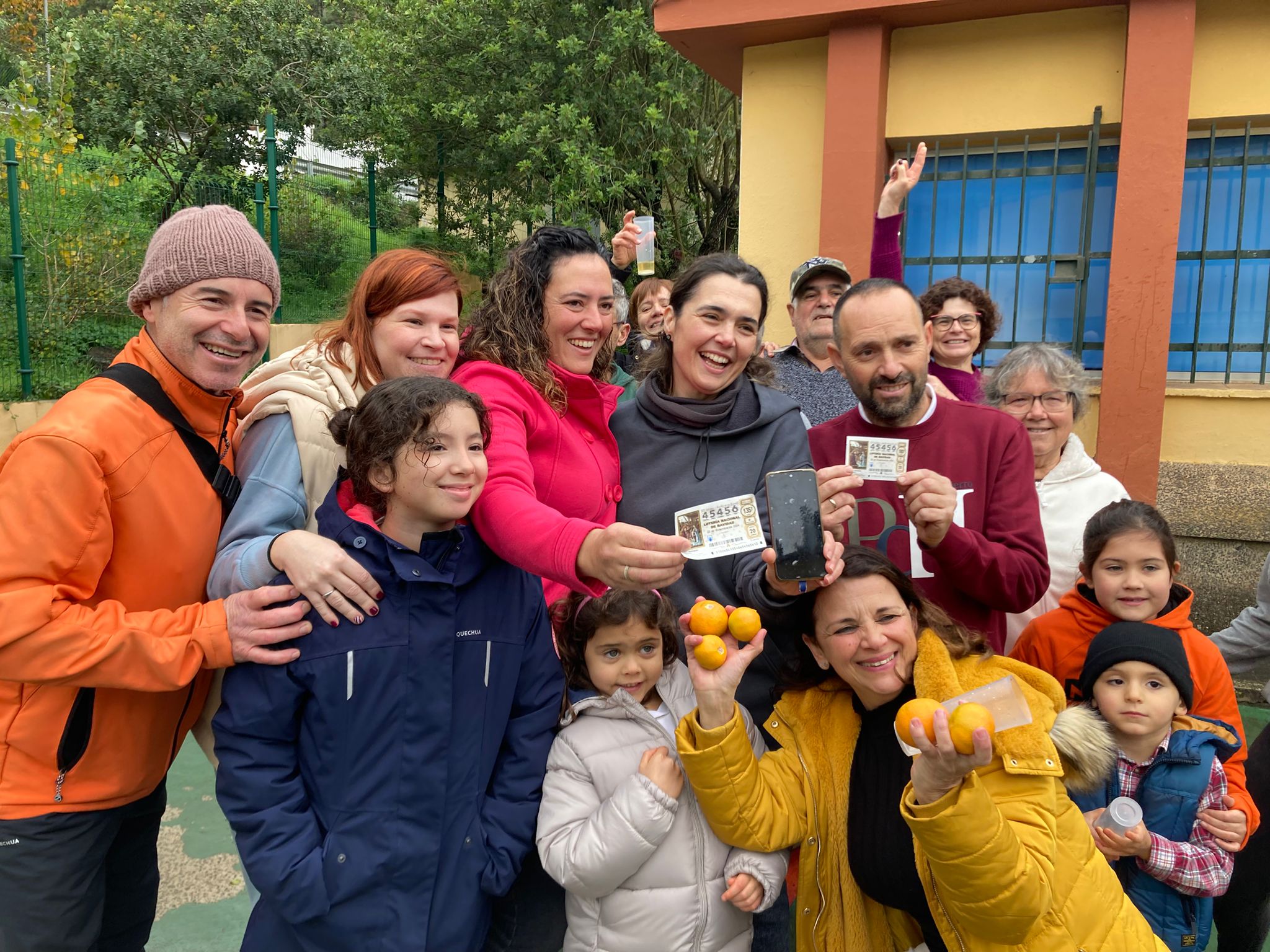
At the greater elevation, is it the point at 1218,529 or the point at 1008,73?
the point at 1008,73

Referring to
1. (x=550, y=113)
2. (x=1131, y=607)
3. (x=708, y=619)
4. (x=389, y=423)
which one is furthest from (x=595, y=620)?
(x=550, y=113)

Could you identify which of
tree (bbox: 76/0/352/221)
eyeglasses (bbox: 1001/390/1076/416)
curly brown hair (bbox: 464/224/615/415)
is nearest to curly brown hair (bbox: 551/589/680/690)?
curly brown hair (bbox: 464/224/615/415)

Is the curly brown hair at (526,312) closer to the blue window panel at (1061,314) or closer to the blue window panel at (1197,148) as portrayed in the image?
the blue window panel at (1061,314)

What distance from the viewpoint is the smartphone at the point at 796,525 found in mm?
2033

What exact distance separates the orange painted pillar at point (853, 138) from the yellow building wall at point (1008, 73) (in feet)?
0.63

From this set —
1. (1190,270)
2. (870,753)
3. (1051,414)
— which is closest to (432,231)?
(1190,270)

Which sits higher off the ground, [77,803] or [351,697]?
[351,697]

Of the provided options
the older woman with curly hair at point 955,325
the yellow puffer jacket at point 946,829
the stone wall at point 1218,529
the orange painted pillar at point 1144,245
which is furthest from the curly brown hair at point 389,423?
the stone wall at point 1218,529

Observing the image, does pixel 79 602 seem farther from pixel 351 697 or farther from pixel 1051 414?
pixel 1051 414

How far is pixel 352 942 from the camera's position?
197cm

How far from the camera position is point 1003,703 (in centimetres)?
178

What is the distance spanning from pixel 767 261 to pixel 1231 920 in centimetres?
541

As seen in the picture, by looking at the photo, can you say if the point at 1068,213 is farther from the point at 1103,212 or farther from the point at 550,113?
the point at 550,113

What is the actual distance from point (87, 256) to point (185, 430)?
720 cm
